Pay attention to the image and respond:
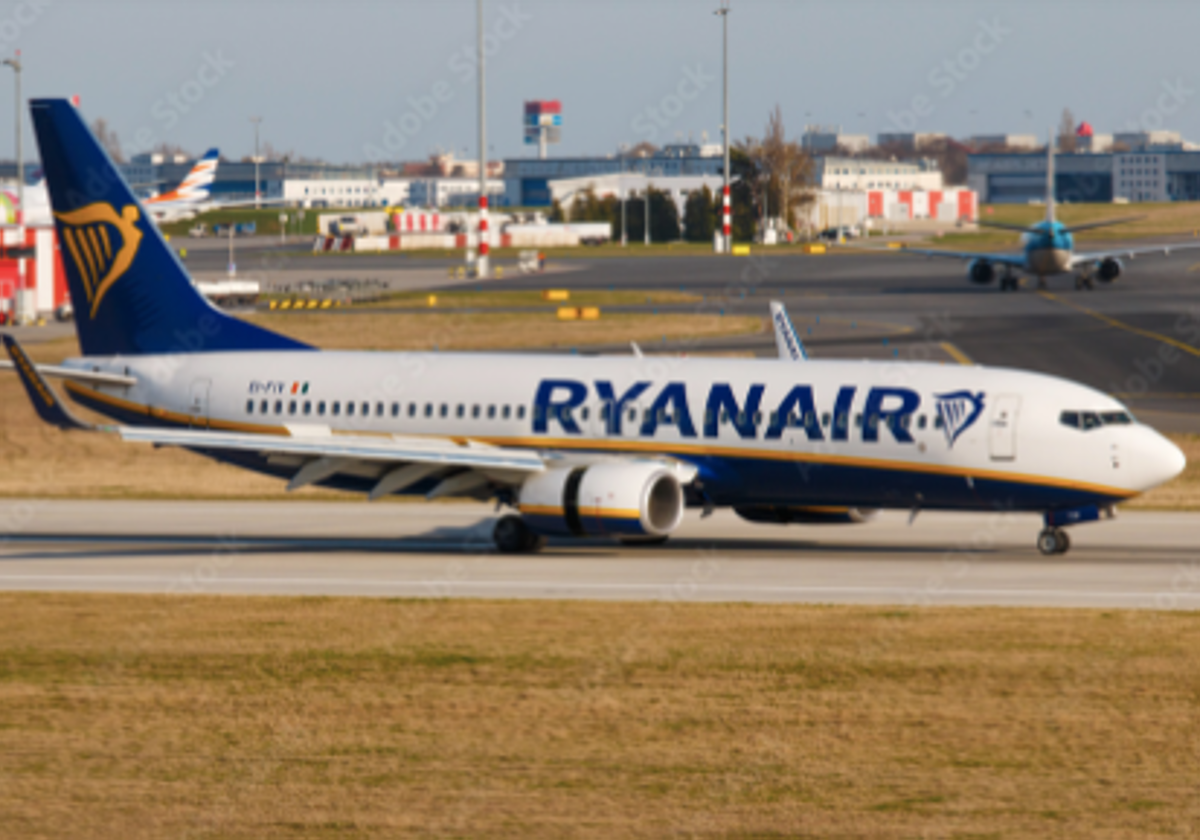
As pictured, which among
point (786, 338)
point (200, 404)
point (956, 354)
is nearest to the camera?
point (200, 404)

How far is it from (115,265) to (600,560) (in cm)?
1528

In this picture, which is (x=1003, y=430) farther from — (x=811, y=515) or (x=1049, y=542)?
(x=811, y=515)

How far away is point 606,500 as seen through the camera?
3588cm

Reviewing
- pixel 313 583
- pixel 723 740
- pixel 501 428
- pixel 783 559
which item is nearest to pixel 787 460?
pixel 783 559

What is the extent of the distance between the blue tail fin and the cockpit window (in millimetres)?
19843

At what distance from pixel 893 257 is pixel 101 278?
152 meters

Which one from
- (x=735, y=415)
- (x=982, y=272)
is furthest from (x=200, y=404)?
(x=982, y=272)

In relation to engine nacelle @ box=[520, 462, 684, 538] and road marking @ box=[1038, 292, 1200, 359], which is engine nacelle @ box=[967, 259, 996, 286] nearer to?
road marking @ box=[1038, 292, 1200, 359]

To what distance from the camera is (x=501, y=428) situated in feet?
129

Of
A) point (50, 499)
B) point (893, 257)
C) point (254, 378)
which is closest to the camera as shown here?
point (254, 378)

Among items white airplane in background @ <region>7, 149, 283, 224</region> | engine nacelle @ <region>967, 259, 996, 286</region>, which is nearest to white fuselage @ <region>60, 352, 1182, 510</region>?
engine nacelle @ <region>967, 259, 996, 286</region>

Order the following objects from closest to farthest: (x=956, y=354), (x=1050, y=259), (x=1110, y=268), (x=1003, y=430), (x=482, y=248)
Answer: (x=1003, y=430) → (x=956, y=354) → (x=1050, y=259) → (x=1110, y=268) → (x=482, y=248)

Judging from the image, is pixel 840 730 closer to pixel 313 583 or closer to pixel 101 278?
pixel 313 583

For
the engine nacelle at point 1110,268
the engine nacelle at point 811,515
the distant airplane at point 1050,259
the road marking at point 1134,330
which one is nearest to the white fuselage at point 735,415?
the engine nacelle at point 811,515
